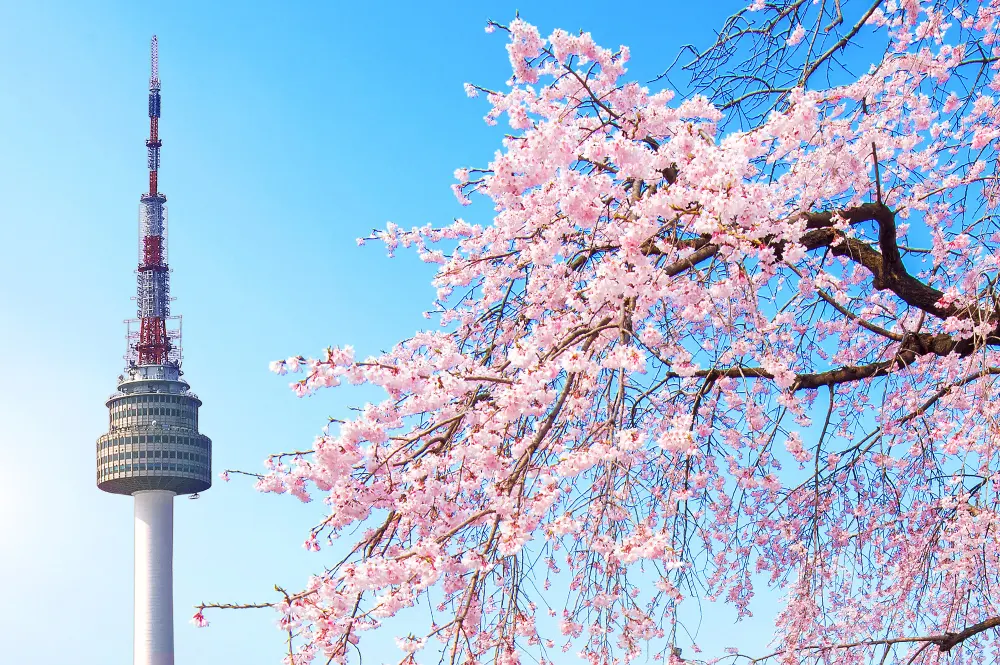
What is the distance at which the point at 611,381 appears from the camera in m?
4.65

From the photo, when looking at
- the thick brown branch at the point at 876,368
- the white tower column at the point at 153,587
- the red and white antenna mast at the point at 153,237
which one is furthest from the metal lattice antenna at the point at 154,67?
the thick brown branch at the point at 876,368

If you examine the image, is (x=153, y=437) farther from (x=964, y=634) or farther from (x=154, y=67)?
(x=964, y=634)

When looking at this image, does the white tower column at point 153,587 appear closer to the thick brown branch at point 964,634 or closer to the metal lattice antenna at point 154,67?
the metal lattice antenna at point 154,67

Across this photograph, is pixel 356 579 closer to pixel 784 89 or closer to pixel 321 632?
pixel 321 632

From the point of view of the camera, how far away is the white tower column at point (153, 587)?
193ft

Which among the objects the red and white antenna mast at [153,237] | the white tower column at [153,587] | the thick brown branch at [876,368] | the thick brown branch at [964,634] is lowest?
the thick brown branch at [964,634]

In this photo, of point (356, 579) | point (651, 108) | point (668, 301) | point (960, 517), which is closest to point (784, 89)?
point (651, 108)

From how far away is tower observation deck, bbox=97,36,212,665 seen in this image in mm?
56938

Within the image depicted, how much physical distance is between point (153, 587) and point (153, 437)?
316 inches

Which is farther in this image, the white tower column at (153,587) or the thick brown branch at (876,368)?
the white tower column at (153,587)

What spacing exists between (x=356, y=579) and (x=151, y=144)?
187 ft

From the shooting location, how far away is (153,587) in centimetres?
5872

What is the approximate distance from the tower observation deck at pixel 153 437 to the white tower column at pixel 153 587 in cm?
5

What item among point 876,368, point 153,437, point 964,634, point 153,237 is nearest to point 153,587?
point 153,437
